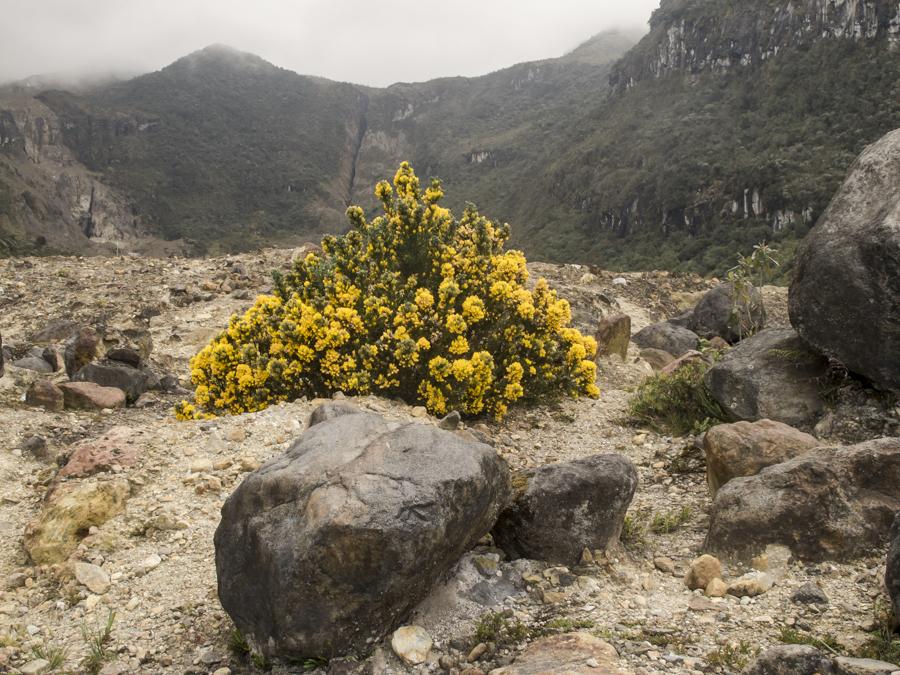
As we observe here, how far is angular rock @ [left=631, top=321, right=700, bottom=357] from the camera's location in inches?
516

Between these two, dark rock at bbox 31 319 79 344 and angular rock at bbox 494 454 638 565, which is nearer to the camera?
angular rock at bbox 494 454 638 565

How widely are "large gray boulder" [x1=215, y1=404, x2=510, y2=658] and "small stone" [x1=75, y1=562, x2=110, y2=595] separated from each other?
124 centimetres

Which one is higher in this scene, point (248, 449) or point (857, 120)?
point (857, 120)

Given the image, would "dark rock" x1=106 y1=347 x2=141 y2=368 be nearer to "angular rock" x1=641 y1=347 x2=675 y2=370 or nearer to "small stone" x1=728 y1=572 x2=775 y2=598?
"angular rock" x1=641 y1=347 x2=675 y2=370

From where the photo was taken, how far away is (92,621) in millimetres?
4113

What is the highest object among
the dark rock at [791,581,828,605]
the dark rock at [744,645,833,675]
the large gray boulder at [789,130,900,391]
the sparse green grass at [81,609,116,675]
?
the large gray boulder at [789,130,900,391]

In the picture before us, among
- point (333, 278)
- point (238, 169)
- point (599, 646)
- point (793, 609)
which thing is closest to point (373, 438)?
point (599, 646)

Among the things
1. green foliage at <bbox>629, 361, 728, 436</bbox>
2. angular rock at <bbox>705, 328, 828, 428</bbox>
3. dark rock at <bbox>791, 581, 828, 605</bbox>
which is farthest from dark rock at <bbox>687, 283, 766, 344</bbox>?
dark rock at <bbox>791, 581, 828, 605</bbox>

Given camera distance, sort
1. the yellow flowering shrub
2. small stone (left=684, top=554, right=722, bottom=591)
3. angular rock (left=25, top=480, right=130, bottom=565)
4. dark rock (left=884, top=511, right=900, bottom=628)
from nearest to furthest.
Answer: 1. dark rock (left=884, top=511, right=900, bottom=628)
2. small stone (left=684, top=554, right=722, bottom=591)
3. angular rock (left=25, top=480, right=130, bottom=565)
4. the yellow flowering shrub

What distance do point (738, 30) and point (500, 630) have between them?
117392mm

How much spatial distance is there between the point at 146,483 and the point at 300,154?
594 ft

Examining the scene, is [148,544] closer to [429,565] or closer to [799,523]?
[429,565]

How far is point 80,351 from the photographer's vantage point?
11430mm

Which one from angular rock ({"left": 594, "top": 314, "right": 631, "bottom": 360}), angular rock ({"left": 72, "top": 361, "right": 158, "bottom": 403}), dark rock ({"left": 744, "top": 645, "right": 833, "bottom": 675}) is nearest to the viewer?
dark rock ({"left": 744, "top": 645, "right": 833, "bottom": 675})
